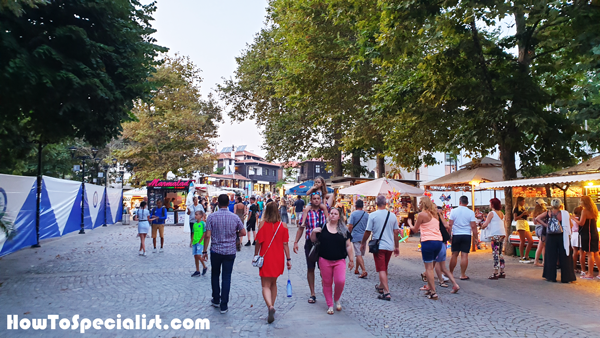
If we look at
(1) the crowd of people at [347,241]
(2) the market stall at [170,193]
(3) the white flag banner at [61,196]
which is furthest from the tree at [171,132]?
(1) the crowd of people at [347,241]

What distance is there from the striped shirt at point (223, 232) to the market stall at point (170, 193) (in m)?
20.9

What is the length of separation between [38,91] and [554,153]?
518 inches

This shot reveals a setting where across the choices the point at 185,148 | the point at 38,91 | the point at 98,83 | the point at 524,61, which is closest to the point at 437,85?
the point at 524,61

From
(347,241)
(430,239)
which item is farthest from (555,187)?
(347,241)

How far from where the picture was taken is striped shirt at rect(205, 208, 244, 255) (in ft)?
20.7

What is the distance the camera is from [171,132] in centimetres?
3394

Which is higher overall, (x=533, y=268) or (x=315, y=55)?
(x=315, y=55)

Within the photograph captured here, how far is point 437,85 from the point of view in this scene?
12016 millimetres

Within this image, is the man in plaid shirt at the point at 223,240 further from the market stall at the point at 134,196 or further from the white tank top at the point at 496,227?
the market stall at the point at 134,196

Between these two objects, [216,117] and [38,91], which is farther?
[216,117]

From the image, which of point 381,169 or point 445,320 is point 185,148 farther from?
point 445,320

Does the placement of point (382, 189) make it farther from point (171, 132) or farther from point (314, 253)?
point (171, 132)

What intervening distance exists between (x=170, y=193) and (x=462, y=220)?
21990 millimetres

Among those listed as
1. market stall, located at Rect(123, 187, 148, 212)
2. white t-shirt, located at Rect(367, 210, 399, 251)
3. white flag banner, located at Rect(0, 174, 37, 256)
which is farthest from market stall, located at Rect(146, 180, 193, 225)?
white t-shirt, located at Rect(367, 210, 399, 251)
